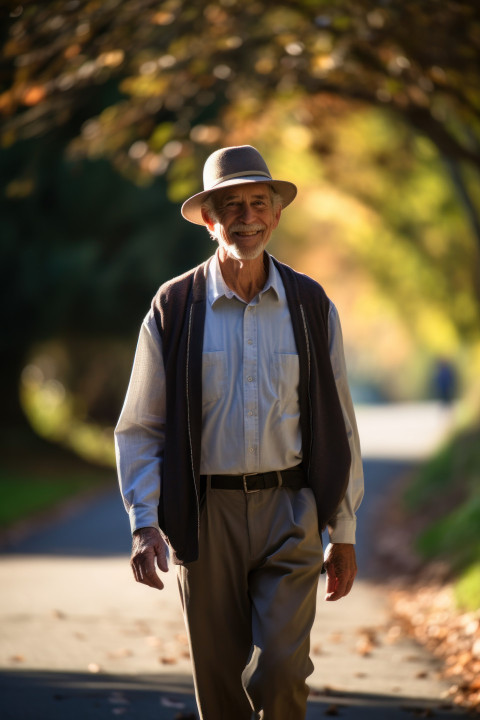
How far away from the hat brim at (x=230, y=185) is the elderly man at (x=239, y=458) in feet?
0.05

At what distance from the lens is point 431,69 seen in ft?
28.3

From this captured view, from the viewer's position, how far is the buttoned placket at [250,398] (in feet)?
13.7

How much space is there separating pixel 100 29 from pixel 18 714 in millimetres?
4147

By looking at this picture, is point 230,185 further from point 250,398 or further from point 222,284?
point 250,398

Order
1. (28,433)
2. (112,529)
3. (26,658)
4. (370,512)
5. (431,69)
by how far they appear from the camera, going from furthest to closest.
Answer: (28,433), (370,512), (112,529), (431,69), (26,658)

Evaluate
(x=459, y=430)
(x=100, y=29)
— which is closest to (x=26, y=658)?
(x=100, y=29)

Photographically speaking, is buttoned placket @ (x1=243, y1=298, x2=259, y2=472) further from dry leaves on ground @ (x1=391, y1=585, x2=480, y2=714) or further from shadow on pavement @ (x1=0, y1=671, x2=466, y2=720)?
dry leaves on ground @ (x1=391, y1=585, x2=480, y2=714)

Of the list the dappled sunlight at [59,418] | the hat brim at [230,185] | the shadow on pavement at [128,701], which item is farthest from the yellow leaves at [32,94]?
the dappled sunlight at [59,418]

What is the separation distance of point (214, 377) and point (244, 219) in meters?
0.62

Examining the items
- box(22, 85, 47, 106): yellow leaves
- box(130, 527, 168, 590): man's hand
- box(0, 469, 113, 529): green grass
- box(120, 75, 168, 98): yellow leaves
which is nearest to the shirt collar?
box(130, 527, 168, 590): man's hand

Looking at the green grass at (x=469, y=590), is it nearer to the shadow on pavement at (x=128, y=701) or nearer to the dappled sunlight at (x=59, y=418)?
the shadow on pavement at (x=128, y=701)

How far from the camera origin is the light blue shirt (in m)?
4.20

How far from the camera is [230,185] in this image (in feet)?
14.2

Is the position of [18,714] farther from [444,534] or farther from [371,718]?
[444,534]
